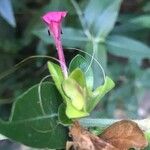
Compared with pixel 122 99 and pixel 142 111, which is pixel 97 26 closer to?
pixel 122 99

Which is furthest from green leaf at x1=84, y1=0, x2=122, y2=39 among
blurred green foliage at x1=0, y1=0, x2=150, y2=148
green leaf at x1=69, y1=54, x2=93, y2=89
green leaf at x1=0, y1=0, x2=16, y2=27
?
green leaf at x1=69, y1=54, x2=93, y2=89

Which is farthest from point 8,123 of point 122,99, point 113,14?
point 122,99

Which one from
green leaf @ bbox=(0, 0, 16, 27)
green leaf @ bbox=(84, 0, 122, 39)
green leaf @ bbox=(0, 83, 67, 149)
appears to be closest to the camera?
green leaf @ bbox=(0, 83, 67, 149)

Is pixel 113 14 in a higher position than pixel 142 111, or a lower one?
higher

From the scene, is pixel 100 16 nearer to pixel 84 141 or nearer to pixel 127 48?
pixel 127 48

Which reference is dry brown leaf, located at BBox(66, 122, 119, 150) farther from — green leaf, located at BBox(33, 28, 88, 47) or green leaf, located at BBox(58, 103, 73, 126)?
green leaf, located at BBox(33, 28, 88, 47)

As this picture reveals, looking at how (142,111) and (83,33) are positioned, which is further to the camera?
(142,111)

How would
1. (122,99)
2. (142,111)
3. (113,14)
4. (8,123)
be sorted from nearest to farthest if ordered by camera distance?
(8,123)
(113,14)
(122,99)
(142,111)
